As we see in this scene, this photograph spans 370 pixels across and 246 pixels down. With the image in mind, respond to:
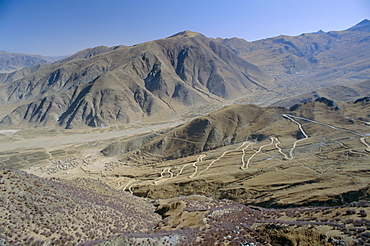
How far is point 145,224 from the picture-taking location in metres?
22.2

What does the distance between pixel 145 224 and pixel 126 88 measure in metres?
124

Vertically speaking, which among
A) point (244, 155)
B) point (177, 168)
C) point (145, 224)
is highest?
point (145, 224)

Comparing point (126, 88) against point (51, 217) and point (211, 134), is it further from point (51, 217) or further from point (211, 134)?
point (51, 217)

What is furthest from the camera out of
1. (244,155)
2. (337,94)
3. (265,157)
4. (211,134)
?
(337,94)

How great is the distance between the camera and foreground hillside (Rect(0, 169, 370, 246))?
14758 millimetres

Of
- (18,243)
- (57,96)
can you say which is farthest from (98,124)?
(18,243)

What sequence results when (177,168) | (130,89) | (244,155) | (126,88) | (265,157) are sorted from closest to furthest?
1. (265,157)
2. (244,155)
3. (177,168)
4. (126,88)
5. (130,89)

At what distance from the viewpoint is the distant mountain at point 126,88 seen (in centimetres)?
12561

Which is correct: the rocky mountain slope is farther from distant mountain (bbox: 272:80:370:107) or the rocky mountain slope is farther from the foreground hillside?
distant mountain (bbox: 272:80:370:107)

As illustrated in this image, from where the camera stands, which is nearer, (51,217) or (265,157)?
(51,217)

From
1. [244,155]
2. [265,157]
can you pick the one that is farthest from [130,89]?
[265,157]

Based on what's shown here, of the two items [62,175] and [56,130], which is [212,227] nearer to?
[62,175]

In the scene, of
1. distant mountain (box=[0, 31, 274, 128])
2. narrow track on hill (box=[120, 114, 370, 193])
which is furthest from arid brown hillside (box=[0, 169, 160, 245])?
distant mountain (box=[0, 31, 274, 128])

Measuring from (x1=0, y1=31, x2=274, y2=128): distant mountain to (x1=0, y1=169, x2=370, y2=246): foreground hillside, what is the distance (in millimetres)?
102296
